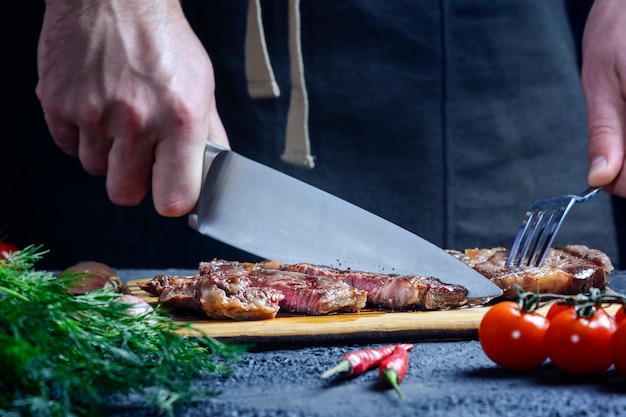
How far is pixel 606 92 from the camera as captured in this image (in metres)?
3.48

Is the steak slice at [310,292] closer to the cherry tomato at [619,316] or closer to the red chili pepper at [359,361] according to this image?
the red chili pepper at [359,361]

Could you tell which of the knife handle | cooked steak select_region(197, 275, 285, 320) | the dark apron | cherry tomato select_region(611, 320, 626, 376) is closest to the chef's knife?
the knife handle

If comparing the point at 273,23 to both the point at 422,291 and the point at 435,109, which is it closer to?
the point at 435,109

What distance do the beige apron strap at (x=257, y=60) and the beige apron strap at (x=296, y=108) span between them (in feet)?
0.36

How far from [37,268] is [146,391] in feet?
9.05

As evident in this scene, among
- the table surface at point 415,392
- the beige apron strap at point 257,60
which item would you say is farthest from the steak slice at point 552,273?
the beige apron strap at point 257,60

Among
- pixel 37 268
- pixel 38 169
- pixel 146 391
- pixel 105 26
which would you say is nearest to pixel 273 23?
pixel 105 26

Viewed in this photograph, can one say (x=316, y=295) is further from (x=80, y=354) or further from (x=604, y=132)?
(x=604, y=132)

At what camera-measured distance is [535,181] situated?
171 inches

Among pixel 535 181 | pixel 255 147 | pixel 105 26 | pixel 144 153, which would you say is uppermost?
pixel 105 26

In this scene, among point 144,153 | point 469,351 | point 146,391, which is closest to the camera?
point 146,391

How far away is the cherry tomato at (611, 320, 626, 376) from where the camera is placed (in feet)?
6.41

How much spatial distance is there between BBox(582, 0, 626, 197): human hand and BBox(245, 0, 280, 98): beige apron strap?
1458 mm

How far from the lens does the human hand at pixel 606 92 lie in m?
3.28
